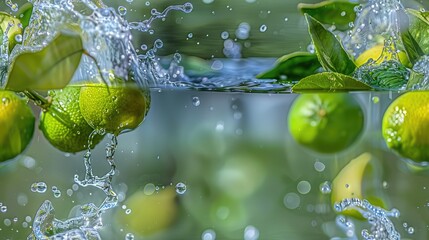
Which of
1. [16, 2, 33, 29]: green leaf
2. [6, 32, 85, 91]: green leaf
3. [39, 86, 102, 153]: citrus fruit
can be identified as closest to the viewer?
[6, 32, 85, 91]: green leaf

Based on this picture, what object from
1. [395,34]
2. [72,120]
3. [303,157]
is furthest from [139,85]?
[395,34]

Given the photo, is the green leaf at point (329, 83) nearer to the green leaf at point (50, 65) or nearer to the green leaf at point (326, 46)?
the green leaf at point (326, 46)

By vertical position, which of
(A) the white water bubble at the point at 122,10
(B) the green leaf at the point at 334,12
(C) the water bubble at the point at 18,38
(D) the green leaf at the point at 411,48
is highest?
(C) the water bubble at the point at 18,38

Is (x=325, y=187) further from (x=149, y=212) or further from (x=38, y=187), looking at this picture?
(x=38, y=187)

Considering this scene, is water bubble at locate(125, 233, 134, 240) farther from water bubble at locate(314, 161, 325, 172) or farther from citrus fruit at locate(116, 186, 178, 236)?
water bubble at locate(314, 161, 325, 172)

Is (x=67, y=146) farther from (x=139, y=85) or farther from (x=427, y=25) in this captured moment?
(x=427, y=25)

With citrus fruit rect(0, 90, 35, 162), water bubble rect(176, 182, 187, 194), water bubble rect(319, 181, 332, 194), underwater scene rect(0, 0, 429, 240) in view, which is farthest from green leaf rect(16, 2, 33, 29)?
water bubble rect(319, 181, 332, 194)

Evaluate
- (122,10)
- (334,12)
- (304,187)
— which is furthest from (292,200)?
(122,10)

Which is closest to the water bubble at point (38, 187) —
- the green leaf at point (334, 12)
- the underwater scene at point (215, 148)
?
the underwater scene at point (215, 148)
